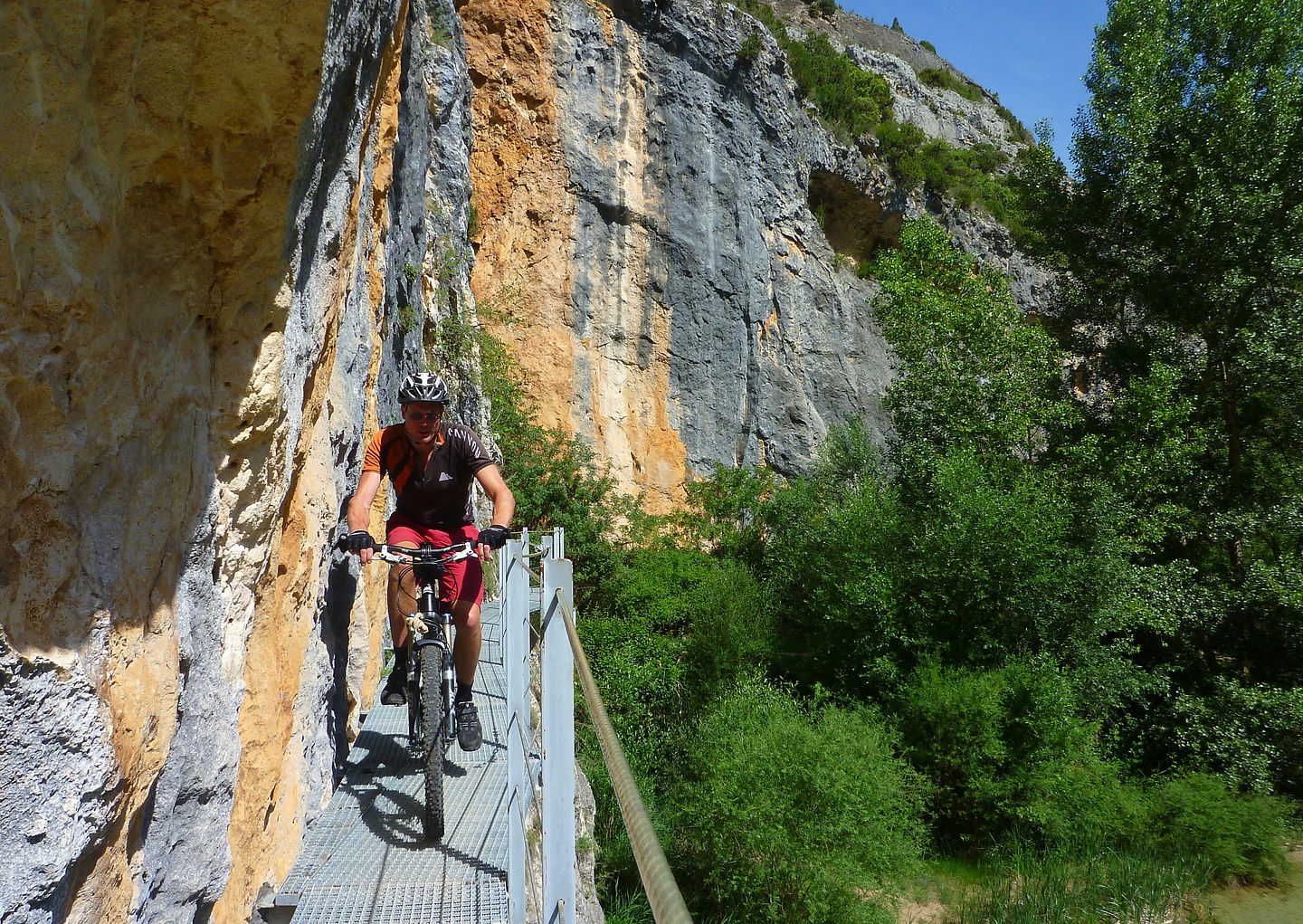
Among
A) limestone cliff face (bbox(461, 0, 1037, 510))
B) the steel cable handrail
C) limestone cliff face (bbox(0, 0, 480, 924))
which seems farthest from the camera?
limestone cliff face (bbox(461, 0, 1037, 510))

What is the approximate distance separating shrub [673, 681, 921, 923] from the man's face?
8.68 m

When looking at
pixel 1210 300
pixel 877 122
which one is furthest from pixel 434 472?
pixel 877 122

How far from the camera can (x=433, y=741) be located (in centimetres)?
335

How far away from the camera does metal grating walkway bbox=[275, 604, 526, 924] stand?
3006 mm

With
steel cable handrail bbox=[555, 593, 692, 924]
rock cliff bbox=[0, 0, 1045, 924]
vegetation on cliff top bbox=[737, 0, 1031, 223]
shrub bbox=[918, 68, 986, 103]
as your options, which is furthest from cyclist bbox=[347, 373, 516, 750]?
shrub bbox=[918, 68, 986, 103]

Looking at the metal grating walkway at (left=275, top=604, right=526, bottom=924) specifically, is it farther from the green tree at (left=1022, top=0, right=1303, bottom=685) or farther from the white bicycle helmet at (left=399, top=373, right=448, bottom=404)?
the green tree at (left=1022, top=0, right=1303, bottom=685)

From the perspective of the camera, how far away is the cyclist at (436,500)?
3750 mm

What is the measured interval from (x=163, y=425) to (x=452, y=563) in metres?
1.79

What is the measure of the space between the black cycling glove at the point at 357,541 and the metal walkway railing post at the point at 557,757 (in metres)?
1.74

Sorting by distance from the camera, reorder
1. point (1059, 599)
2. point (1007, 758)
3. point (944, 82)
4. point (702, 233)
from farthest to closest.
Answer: point (944, 82), point (702, 233), point (1059, 599), point (1007, 758)

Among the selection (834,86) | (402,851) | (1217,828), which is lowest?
(1217,828)

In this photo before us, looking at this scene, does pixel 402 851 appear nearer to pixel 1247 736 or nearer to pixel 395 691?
pixel 395 691

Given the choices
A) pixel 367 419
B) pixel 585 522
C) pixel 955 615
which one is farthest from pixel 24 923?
pixel 585 522

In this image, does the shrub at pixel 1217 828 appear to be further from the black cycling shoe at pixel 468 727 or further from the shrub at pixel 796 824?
the black cycling shoe at pixel 468 727
